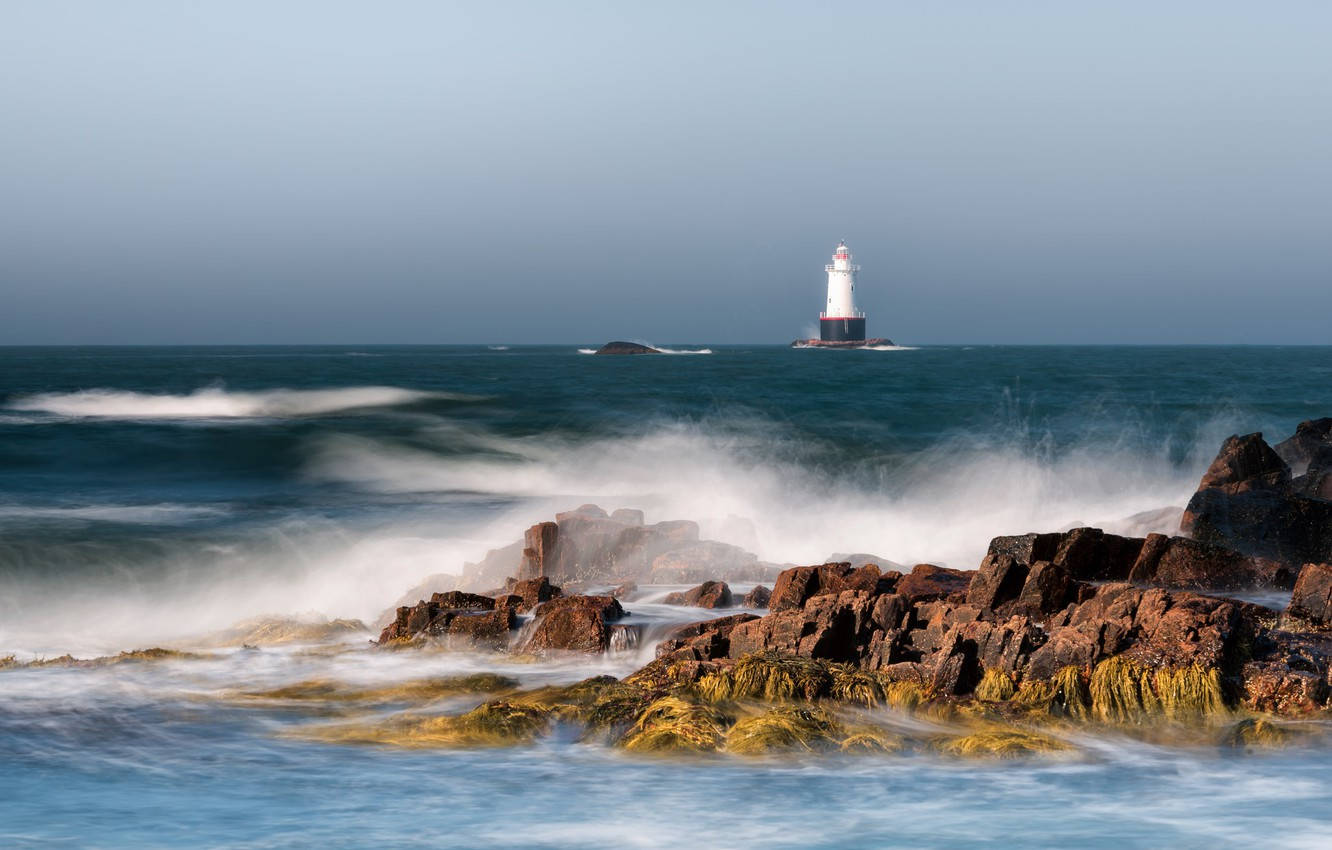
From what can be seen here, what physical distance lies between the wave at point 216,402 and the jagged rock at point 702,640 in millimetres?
34031

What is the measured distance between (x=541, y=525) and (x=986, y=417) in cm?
2629

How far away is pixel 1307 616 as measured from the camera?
897 cm

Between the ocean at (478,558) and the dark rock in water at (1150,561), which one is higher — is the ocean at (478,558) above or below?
below

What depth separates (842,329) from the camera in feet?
370

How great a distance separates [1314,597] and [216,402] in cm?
4428

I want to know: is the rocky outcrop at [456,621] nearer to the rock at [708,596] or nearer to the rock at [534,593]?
the rock at [534,593]

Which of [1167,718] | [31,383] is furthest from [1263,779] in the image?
[31,383]

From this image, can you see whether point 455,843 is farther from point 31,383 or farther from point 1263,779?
point 31,383

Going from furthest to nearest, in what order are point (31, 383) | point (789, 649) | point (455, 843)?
point (31, 383) < point (789, 649) < point (455, 843)

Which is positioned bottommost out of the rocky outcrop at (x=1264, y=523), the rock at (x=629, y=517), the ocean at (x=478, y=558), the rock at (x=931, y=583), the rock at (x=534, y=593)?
the ocean at (x=478, y=558)

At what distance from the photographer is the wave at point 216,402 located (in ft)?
140

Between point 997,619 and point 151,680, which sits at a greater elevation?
point 997,619

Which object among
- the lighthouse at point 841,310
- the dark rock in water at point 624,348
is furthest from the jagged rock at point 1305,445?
the dark rock in water at point 624,348

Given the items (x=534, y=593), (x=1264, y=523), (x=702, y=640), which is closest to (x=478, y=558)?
(x=534, y=593)
